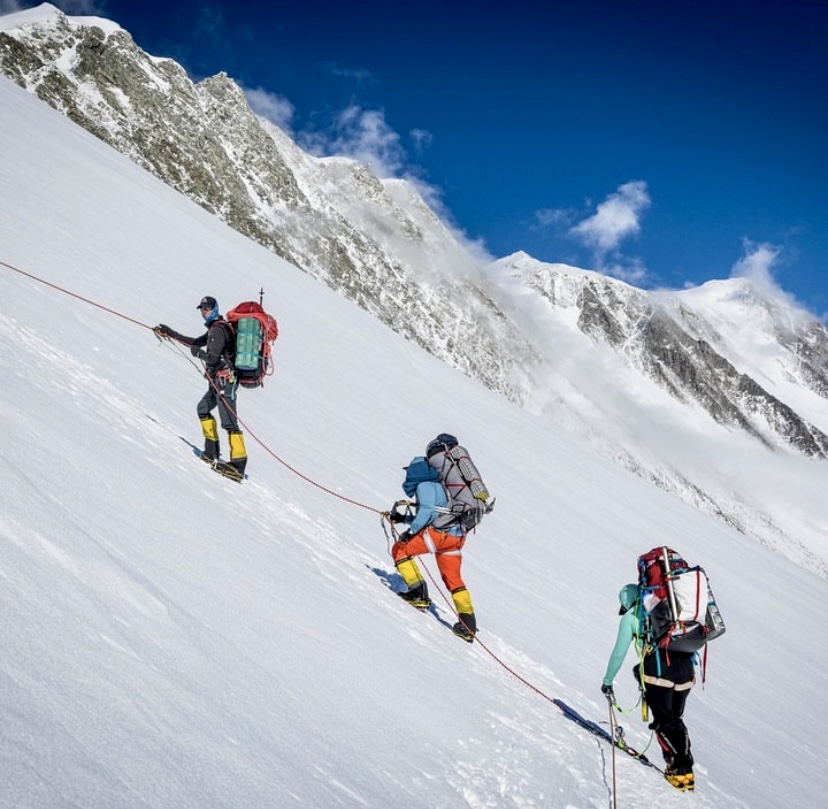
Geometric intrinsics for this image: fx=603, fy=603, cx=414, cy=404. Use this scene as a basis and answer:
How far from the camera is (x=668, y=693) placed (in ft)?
16.0

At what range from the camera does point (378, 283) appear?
15975cm

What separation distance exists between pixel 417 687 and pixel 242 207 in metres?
139

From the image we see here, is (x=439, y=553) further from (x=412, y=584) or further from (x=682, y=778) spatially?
(x=682, y=778)

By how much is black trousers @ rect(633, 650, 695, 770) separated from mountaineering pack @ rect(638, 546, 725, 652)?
0.43ft

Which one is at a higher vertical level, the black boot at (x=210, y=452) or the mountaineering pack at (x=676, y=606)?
the mountaineering pack at (x=676, y=606)

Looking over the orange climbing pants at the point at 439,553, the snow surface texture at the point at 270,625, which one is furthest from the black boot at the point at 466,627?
the orange climbing pants at the point at 439,553

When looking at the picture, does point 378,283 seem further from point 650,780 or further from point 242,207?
point 650,780

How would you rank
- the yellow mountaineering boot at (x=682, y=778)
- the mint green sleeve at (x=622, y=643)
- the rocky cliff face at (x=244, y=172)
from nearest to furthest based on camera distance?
the yellow mountaineering boot at (x=682, y=778)
the mint green sleeve at (x=622, y=643)
the rocky cliff face at (x=244, y=172)

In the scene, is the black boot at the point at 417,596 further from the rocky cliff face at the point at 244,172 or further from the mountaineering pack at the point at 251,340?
the rocky cliff face at the point at 244,172

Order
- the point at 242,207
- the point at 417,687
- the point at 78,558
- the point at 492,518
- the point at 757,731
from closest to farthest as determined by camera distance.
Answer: the point at 78,558 < the point at 417,687 < the point at 757,731 < the point at 492,518 < the point at 242,207

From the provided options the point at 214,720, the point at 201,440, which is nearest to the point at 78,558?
the point at 214,720

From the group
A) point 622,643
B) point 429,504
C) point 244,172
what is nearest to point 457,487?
point 429,504

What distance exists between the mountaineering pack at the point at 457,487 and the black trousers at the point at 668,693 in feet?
6.31

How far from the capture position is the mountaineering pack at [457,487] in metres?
5.87
